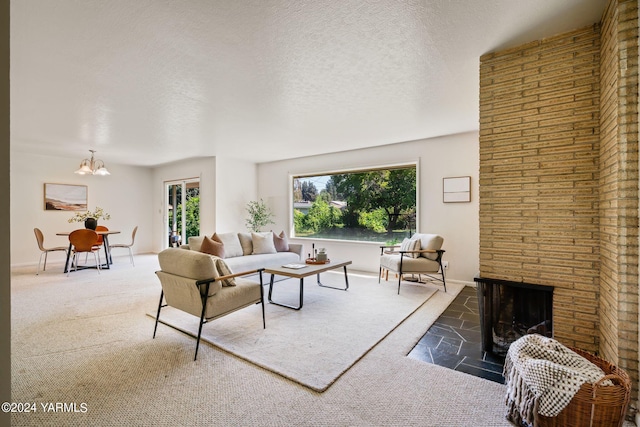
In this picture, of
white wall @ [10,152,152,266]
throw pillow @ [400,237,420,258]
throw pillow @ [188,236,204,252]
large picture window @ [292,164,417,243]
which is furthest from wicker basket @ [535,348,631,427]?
white wall @ [10,152,152,266]

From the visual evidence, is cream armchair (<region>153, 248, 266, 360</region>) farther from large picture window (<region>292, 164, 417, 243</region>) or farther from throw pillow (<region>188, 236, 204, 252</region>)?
large picture window (<region>292, 164, 417, 243</region>)

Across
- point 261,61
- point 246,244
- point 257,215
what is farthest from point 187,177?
point 261,61

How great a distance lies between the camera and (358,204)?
6.45 meters

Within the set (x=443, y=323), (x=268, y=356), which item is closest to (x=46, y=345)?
(x=268, y=356)

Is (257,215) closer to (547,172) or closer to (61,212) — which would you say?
(61,212)

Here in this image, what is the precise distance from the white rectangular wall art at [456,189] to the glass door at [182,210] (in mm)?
5800

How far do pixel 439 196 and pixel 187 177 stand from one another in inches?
237

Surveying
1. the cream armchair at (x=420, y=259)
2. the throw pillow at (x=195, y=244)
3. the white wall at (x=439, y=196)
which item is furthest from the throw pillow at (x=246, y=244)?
the cream armchair at (x=420, y=259)

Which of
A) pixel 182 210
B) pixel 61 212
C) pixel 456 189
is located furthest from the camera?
pixel 182 210

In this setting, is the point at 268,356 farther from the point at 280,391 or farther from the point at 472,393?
the point at 472,393

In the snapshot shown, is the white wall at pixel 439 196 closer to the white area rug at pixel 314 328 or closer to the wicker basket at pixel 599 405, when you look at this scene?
the white area rug at pixel 314 328

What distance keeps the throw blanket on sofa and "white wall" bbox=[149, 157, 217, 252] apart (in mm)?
6397

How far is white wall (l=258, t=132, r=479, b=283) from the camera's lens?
502 centimetres

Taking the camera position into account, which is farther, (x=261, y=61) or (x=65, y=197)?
(x=65, y=197)
